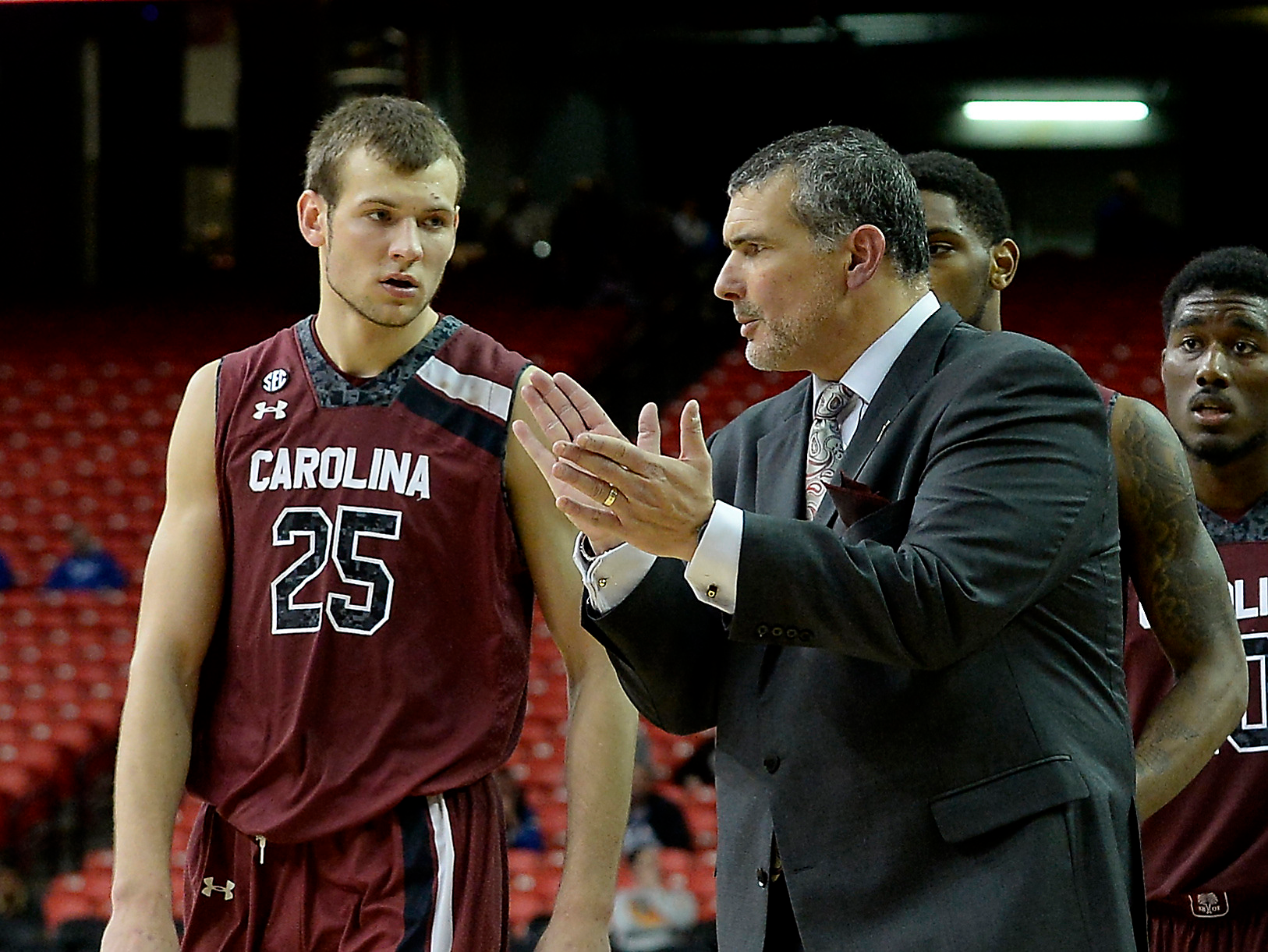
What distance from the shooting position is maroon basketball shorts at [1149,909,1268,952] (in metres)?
3.65

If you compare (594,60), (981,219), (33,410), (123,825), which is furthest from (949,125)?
(123,825)

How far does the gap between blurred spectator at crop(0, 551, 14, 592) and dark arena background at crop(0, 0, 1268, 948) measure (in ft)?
0.13

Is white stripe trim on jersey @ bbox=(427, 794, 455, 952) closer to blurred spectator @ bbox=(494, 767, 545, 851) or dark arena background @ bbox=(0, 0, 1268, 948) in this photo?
Answer: blurred spectator @ bbox=(494, 767, 545, 851)

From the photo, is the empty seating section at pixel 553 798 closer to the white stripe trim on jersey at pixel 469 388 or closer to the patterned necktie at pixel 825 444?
the white stripe trim on jersey at pixel 469 388

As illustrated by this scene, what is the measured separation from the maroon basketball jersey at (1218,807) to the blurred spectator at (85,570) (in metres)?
8.53

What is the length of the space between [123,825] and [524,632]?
32.0 inches

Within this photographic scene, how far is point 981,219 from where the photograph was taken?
12.1 ft

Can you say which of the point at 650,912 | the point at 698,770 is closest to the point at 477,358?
the point at 650,912

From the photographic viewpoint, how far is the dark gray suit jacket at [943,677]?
2.34 meters

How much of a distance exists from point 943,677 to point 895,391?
48 cm

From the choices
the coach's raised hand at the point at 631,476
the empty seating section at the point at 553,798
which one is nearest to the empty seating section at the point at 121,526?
the empty seating section at the point at 553,798

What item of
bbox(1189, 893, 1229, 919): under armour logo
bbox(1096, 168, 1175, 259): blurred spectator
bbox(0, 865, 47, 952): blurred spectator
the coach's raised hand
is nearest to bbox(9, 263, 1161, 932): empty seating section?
bbox(0, 865, 47, 952): blurred spectator

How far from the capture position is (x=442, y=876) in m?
3.14

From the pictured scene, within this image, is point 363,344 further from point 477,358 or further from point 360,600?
point 360,600
